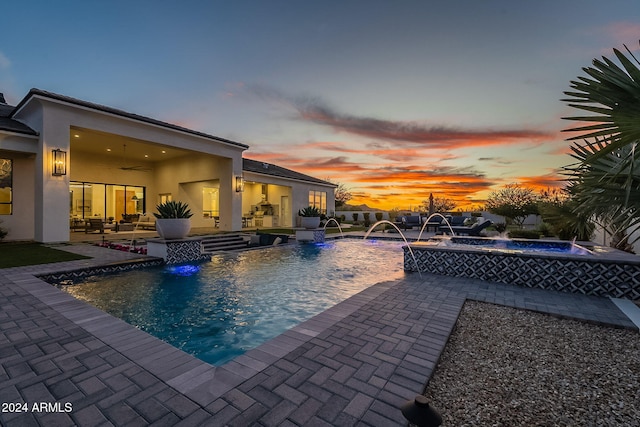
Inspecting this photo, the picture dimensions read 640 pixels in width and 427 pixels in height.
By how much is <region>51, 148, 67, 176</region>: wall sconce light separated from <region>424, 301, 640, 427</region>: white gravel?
41.8 ft

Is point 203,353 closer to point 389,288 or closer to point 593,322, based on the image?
point 389,288

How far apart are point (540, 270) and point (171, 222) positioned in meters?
9.24

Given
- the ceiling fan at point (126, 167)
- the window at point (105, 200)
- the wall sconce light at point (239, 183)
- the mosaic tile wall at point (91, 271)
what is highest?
the ceiling fan at point (126, 167)

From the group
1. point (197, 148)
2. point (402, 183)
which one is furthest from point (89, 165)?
point (402, 183)

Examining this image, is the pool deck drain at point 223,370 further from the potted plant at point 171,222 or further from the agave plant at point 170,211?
the agave plant at point 170,211

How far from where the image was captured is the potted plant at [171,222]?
8.27 m

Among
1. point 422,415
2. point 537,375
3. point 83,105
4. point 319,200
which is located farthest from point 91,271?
point 319,200

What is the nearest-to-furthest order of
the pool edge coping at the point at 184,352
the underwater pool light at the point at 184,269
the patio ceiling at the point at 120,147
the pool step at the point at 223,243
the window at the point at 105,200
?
1. the pool edge coping at the point at 184,352
2. the underwater pool light at the point at 184,269
3. the pool step at the point at 223,243
4. the patio ceiling at the point at 120,147
5. the window at the point at 105,200

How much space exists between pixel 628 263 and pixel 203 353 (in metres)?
6.94

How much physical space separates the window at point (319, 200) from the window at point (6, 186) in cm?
1645

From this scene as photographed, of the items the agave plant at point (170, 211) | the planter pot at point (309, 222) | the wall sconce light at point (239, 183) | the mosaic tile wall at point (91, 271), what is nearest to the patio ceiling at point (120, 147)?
the wall sconce light at point (239, 183)

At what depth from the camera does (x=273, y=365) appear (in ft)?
8.11

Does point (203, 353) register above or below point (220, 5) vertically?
below

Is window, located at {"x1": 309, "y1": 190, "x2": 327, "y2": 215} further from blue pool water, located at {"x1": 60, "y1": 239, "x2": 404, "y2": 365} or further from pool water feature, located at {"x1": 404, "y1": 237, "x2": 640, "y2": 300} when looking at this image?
pool water feature, located at {"x1": 404, "y1": 237, "x2": 640, "y2": 300}
